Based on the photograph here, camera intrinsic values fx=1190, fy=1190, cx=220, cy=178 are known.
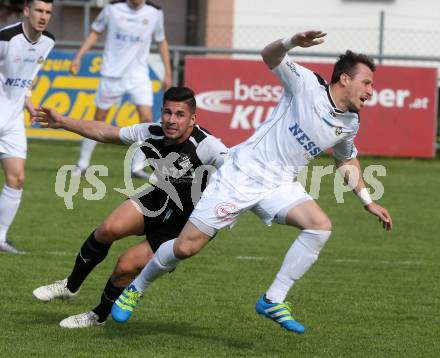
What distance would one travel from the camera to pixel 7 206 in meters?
10.4

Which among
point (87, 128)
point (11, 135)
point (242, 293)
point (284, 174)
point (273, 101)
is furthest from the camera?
point (273, 101)

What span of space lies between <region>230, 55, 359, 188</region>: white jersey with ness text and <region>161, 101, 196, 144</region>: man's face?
39 centimetres

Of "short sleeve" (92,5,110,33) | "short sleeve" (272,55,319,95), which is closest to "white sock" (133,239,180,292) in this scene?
"short sleeve" (272,55,319,95)

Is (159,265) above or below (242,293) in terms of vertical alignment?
above

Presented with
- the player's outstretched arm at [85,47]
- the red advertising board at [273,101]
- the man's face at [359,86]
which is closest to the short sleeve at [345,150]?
the man's face at [359,86]

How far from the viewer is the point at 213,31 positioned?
24.4 m

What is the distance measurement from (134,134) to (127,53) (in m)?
8.16

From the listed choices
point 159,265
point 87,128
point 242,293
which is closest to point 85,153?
point 242,293

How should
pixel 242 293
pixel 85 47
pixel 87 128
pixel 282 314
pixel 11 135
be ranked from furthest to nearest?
pixel 85 47, pixel 11 135, pixel 242 293, pixel 87 128, pixel 282 314

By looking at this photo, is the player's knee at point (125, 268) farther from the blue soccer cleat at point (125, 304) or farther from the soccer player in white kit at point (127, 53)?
the soccer player in white kit at point (127, 53)

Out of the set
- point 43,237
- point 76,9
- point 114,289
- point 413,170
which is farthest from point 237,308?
point 76,9

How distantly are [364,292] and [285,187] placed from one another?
208 centimetres

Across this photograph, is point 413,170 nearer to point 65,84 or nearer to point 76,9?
point 65,84

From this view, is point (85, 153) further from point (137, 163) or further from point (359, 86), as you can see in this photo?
point (359, 86)
